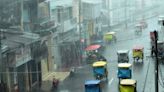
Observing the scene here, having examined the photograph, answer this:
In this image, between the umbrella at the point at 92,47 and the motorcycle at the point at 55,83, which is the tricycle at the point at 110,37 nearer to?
the umbrella at the point at 92,47

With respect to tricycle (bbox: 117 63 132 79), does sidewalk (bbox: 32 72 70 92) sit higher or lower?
lower

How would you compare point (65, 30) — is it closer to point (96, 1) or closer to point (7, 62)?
point (96, 1)

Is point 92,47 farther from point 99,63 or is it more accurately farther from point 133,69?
point 133,69

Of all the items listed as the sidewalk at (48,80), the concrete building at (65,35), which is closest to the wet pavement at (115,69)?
the sidewalk at (48,80)

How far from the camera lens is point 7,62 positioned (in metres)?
3.40

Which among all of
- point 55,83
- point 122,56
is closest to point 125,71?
point 122,56

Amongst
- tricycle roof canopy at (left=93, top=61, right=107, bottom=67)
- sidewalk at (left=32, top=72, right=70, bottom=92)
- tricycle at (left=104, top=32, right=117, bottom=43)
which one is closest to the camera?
tricycle roof canopy at (left=93, top=61, right=107, bottom=67)

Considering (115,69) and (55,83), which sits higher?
(115,69)

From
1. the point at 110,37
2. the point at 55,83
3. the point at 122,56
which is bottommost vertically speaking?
the point at 55,83

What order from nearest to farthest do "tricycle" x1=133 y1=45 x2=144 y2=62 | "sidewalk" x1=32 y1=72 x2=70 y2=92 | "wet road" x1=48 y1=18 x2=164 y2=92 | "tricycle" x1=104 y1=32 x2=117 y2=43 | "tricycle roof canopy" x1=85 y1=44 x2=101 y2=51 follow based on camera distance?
"wet road" x1=48 y1=18 x2=164 y2=92, "sidewalk" x1=32 y1=72 x2=70 y2=92, "tricycle" x1=133 y1=45 x2=144 y2=62, "tricycle roof canopy" x1=85 y1=44 x2=101 y2=51, "tricycle" x1=104 y1=32 x2=117 y2=43

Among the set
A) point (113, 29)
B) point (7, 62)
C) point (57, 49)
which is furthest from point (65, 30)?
point (7, 62)

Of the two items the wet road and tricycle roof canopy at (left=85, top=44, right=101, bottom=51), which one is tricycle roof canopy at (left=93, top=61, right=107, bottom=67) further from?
tricycle roof canopy at (left=85, top=44, right=101, bottom=51)

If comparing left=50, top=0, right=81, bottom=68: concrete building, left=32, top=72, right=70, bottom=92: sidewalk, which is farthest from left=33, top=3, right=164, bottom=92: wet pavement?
left=50, top=0, right=81, bottom=68: concrete building

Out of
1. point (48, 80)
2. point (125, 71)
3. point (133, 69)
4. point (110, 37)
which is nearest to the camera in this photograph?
point (125, 71)
